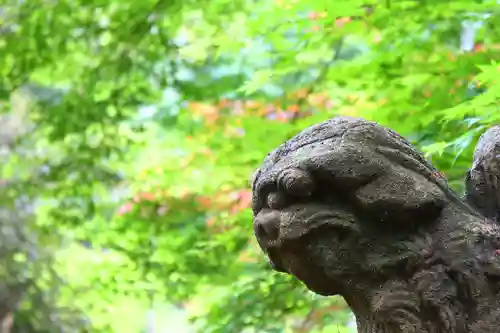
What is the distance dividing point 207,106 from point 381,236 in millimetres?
1792

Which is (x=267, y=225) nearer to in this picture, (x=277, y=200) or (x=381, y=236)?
(x=277, y=200)

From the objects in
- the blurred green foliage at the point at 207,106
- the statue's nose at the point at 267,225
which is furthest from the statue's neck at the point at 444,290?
the blurred green foliage at the point at 207,106

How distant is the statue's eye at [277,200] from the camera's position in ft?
2.46

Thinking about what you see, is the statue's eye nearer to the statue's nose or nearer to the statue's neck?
the statue's nose

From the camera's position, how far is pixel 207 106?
248cm

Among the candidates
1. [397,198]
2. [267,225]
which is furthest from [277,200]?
[397,198]

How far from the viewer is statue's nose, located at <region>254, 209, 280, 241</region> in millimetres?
748

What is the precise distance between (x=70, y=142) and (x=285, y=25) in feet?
3.81

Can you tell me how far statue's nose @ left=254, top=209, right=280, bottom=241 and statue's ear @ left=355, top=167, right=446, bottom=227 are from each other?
3.9 inches

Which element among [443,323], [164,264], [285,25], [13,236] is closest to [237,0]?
[285,25]

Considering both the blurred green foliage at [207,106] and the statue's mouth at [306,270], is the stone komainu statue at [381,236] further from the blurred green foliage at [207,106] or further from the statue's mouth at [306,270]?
the blurred green foliage at [207,106]

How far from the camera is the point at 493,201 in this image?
0.80 metres

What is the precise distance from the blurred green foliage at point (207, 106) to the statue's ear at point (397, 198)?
23.3 inches

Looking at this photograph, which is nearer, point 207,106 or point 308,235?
point 308,235
